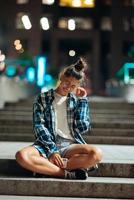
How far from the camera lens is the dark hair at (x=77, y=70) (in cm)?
559

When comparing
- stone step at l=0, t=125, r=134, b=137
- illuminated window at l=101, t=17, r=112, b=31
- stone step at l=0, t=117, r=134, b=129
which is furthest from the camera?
illuminated window at l=101, t=17, r=112, b=31

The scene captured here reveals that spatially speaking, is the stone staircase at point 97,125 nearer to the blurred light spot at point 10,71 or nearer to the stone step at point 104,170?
the stone step at point 104,170

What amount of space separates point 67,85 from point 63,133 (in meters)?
0.59

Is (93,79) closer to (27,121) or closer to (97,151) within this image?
(27,121)

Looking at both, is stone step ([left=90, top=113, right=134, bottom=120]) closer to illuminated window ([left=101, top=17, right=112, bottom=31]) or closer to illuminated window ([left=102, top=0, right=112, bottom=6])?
illuminated window ([left=101, top=17, right=112, bottom=31])

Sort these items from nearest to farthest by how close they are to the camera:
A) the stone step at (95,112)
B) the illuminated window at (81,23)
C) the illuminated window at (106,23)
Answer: the stone step at (95,112)
the illuminated window at (81,23)
the illuminated window at (106,23)

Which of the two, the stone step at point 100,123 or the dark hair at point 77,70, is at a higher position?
the dark hair at point 77,70

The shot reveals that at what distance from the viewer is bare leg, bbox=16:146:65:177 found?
5.48 metres

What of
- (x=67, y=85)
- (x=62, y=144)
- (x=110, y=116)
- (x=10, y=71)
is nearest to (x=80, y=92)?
(x=67, y=85)

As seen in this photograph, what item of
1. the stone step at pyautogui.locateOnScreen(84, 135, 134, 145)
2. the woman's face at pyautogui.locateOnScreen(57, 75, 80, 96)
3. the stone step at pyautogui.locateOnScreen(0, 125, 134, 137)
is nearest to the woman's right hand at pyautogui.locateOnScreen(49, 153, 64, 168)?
the woman's face at pyautogui.locateOnScreen(57, 75, 80, 96)

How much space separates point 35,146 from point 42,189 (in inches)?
19.7

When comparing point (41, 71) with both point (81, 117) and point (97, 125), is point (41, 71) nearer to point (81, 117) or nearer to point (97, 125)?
point (97, 125)

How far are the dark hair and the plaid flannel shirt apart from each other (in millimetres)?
330

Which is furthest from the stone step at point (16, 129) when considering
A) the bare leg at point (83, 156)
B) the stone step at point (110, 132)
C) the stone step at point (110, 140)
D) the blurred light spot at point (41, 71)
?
the blurred light spot at point (41, 71)
